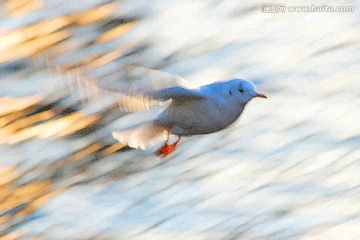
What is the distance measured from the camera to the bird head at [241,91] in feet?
9.13

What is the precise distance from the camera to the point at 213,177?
4254 millimetres

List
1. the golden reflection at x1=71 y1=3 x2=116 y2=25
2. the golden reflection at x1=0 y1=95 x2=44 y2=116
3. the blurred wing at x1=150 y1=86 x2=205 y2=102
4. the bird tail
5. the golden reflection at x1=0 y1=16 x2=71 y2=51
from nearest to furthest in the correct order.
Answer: the blurred wing at x1=150 y1=86 x2=205 y2=102 < the bird tail < the golden reflection at x1=0 y1=95 x2=44 y2=116 < the golden reflection at x1=0 y1=16 x2=71 y2=51 < the golden reflection at x1=71 y1=3 x2=116 y2=25

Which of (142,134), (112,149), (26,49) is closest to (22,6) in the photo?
(26,49)

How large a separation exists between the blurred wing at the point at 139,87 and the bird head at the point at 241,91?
0.27 feet

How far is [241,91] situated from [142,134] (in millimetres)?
311

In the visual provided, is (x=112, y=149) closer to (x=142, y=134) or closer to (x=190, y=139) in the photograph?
(x=190, y=139)

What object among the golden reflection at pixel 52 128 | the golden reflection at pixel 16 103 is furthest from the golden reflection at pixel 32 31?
the golden reflection at pixel 52 128

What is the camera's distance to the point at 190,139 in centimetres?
428

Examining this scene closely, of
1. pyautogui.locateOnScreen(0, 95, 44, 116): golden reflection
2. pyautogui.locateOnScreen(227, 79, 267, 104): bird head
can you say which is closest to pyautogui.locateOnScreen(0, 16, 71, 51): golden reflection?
pyautogui.locateOnScreen(0, 95, 44, 116): golden reflection

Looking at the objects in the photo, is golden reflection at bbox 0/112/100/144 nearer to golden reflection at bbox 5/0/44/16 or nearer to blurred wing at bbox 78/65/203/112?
golden reflection at bbox 5/0/44/16

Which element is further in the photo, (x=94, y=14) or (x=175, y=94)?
(x=94, y=14)

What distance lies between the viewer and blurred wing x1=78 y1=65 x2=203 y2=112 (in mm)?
2750

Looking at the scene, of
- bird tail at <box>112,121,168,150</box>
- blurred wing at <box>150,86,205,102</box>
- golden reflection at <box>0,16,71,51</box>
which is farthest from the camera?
golden reflection at <box>0,16,71,51</box>

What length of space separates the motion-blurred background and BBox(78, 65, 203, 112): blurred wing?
4.17 feet
